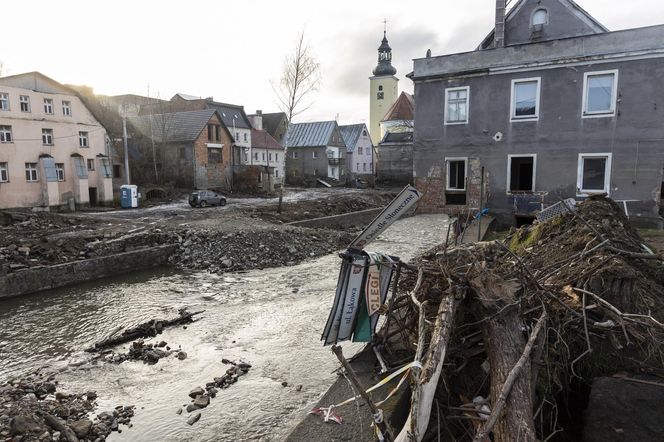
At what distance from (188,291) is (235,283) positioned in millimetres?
1466

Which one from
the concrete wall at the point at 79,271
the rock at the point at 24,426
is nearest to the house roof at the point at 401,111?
the concrete wall at the point at 79,271

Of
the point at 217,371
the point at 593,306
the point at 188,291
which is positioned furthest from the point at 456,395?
the point at 188,291

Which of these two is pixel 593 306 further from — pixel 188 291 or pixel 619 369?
pixel 188 291

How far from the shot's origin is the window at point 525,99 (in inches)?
722

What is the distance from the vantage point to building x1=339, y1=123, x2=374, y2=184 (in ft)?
197

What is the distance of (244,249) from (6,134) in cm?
1956

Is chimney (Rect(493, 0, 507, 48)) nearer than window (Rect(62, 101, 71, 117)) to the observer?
Yes

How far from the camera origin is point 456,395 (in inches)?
172

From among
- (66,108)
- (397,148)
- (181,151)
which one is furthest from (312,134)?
(66,108)

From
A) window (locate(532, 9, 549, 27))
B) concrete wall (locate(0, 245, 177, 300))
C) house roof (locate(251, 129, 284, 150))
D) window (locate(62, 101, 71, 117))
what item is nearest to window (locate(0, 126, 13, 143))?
window (locate(62, 101, 71, 117))

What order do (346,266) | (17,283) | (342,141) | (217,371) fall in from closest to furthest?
(346,266), (217,371), (17,283), (342,141)

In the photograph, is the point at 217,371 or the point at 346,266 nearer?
the point at 346,266

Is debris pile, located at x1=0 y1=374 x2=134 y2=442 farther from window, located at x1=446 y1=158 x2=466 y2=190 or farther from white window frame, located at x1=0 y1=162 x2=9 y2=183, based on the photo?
white window frame, located at x1=0 y1=162 x2=9 y2=183

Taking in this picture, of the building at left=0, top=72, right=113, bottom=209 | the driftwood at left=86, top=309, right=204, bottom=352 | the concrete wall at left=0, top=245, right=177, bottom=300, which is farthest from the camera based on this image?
the building at left=0, top=72, right=113, bottom=209
